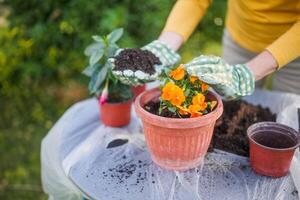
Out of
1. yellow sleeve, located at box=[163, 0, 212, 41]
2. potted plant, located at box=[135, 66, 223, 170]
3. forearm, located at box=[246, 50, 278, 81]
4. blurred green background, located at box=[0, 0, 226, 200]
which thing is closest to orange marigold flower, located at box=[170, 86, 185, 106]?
potted plant, located at box=[135, 66, 223, 170]

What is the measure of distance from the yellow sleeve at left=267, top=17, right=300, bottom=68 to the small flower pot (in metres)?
0.21

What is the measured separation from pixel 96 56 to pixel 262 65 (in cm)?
49

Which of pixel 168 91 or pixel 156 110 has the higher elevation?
pixel 168 91

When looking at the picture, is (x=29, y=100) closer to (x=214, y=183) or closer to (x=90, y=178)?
(x=90, y=178)

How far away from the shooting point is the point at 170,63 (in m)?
1.38

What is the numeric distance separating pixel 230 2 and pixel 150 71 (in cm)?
54

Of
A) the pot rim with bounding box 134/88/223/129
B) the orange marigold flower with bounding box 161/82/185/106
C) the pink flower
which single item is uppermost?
the orange marigold flower with bounding box 161/82/185/106

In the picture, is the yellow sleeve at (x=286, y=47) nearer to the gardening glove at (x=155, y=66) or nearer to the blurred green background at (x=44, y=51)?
the gardening glove at (x=155, y=66)

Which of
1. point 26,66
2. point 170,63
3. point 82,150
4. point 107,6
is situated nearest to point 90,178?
point 82,150

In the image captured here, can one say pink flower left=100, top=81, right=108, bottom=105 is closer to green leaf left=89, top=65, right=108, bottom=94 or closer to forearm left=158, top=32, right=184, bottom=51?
green leaf left=89, top=65, right=108, bottom=94

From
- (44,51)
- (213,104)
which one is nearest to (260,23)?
(213,104)

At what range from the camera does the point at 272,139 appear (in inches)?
48.7

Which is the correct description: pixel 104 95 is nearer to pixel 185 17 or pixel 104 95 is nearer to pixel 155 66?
pixel 155 66

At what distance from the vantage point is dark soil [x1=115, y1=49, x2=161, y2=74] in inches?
49.4
